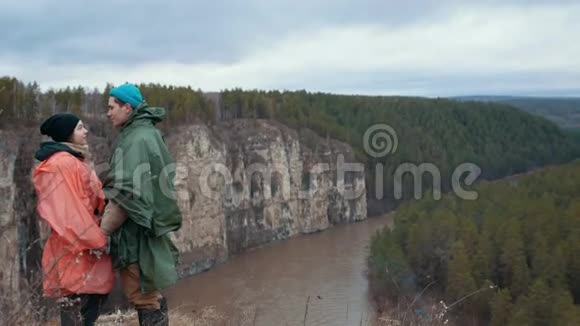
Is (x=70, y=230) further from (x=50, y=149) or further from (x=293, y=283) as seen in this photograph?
(x=293, y=283)

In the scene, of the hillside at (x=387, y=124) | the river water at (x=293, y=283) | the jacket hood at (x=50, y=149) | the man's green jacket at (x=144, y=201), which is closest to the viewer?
the man's green jacket at (x=144, y=201)

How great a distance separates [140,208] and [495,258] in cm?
1811

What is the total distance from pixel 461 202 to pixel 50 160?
2654 centimetres

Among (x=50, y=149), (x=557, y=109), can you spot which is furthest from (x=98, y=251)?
(x=557, y=109)

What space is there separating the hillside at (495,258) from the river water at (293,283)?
1.66 m

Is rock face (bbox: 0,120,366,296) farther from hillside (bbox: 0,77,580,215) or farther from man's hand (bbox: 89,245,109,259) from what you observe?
man's hand (bbox: 89,245,109,259)

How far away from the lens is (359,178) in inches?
1678

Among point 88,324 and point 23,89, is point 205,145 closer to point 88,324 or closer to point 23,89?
point 23,89

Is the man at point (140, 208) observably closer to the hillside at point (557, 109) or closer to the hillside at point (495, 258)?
the hillside at point (495, 258)

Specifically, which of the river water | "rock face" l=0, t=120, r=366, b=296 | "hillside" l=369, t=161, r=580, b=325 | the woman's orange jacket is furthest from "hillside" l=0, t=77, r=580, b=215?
the woman's orange jacket

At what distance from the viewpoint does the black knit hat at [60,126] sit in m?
3.33

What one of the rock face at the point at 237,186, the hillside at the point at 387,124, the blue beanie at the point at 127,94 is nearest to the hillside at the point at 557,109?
the hillside at the point at 387,124

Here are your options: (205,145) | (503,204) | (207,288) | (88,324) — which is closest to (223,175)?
(205,145)

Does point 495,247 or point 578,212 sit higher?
point 578,212
